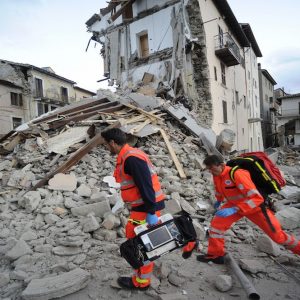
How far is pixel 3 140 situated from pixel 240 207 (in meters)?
8.17

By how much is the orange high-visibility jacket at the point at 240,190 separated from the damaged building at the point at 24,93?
26.9 meters

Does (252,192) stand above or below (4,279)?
above

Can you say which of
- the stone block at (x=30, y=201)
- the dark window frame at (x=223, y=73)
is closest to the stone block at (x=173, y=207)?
the stone block at (x=30, y=201)

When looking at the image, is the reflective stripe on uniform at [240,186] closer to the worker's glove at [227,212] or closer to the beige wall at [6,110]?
the worker's glove at [227,212]

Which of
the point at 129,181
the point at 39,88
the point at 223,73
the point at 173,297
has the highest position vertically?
the point at 39,88

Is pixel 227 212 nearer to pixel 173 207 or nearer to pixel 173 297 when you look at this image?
pixel 173 297

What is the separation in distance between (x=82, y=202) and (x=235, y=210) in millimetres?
3045

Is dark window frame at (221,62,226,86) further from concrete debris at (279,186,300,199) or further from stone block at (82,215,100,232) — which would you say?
stone block at (82,215,100,232)

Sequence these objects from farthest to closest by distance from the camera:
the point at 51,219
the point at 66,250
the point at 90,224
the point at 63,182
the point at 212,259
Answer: the point at 63,182, the point at 51,219, the point at 90,224, the point at 66,250, the point at 212,259

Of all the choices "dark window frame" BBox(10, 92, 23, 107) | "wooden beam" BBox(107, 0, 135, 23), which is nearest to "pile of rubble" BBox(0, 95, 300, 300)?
"wooden beam" BBox(107, 0, 135, 23)

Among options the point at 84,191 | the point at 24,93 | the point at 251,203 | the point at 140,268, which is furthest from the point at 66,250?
the point at 24,93

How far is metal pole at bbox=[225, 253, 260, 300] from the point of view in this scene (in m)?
2.86

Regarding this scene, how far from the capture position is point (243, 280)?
121 inches

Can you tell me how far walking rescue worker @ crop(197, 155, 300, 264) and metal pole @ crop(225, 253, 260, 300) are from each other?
0.17 meters
